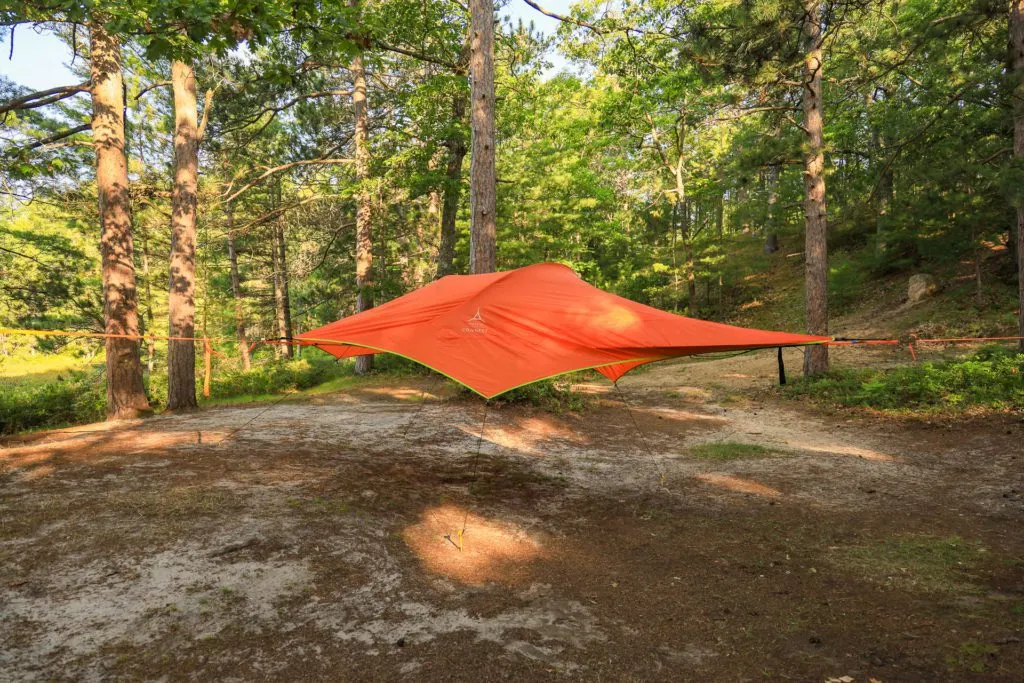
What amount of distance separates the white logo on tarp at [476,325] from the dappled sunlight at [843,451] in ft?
16.9

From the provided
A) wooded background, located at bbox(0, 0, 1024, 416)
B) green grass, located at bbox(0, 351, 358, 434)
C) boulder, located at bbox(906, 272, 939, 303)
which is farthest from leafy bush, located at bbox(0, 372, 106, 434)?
boulder, located at bbox(906, 272, 939, 303)

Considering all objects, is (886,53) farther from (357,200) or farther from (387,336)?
(387,336)

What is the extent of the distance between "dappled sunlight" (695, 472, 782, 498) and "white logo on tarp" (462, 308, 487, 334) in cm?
327

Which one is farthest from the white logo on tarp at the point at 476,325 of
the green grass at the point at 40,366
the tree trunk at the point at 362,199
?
the green grass at the point at 40,366

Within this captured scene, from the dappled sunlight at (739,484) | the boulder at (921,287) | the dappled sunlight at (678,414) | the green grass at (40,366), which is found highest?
the boulder at (921,287)

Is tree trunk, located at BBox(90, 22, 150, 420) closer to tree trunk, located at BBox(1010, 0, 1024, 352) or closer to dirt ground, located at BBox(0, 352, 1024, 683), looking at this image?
dirt ground, located at BBox(0, 352, 1024, 683)

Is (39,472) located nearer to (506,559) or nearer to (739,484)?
(506,559)

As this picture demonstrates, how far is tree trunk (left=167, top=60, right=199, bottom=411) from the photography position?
32.3 ft

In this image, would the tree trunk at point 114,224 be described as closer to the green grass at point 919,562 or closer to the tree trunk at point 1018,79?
the green grass at point 919,562

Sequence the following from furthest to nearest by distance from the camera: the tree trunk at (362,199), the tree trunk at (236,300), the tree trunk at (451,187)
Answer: the tree trunk at (236,300) < the tree trunk at (362,199) < the tree trunk at (451,187)

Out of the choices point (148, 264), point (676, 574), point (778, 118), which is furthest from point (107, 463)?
point (148, 264)

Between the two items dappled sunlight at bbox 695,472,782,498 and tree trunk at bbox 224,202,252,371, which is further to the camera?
tree trunk at bbox 224,202,252,371

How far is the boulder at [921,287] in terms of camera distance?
1652 centimetres

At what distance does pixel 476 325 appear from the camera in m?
5.25
